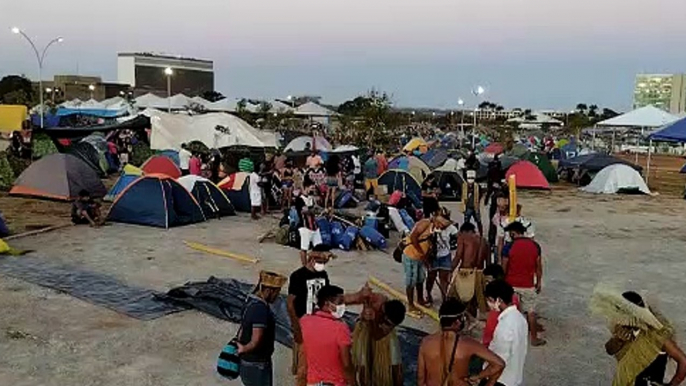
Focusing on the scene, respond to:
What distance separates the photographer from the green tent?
26359mm

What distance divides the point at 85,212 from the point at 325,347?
10.7 metres

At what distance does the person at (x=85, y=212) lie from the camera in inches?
544

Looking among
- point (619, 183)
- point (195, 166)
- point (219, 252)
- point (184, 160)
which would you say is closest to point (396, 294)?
point (219, 252)

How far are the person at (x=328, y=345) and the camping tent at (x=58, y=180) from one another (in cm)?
1384

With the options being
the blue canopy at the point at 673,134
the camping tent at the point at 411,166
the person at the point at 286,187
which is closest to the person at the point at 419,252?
the person at the point at 286,187

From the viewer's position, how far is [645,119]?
28.2m

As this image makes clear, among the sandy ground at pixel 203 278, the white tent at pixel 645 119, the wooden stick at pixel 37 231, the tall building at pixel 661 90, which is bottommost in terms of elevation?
the sandy ground at pixel 203 278

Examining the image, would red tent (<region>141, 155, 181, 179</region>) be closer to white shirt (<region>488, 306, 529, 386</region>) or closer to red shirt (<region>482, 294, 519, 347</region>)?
red shirt (<region>482, 294, 519, 347</region>)

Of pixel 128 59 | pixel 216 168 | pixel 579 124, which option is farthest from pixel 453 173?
pixel 128 59

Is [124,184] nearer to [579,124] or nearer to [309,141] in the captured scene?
[309,141]

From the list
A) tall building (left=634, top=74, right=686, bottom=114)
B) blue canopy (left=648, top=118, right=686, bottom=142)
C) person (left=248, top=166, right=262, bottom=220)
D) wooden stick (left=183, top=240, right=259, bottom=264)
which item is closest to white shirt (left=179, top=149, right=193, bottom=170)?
person (left=248, top=166, right=262, bottom=220)

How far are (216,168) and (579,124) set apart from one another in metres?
48.9

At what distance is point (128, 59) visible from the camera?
392 feet

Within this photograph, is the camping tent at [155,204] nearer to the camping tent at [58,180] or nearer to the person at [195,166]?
the camping tent at [58,180]
